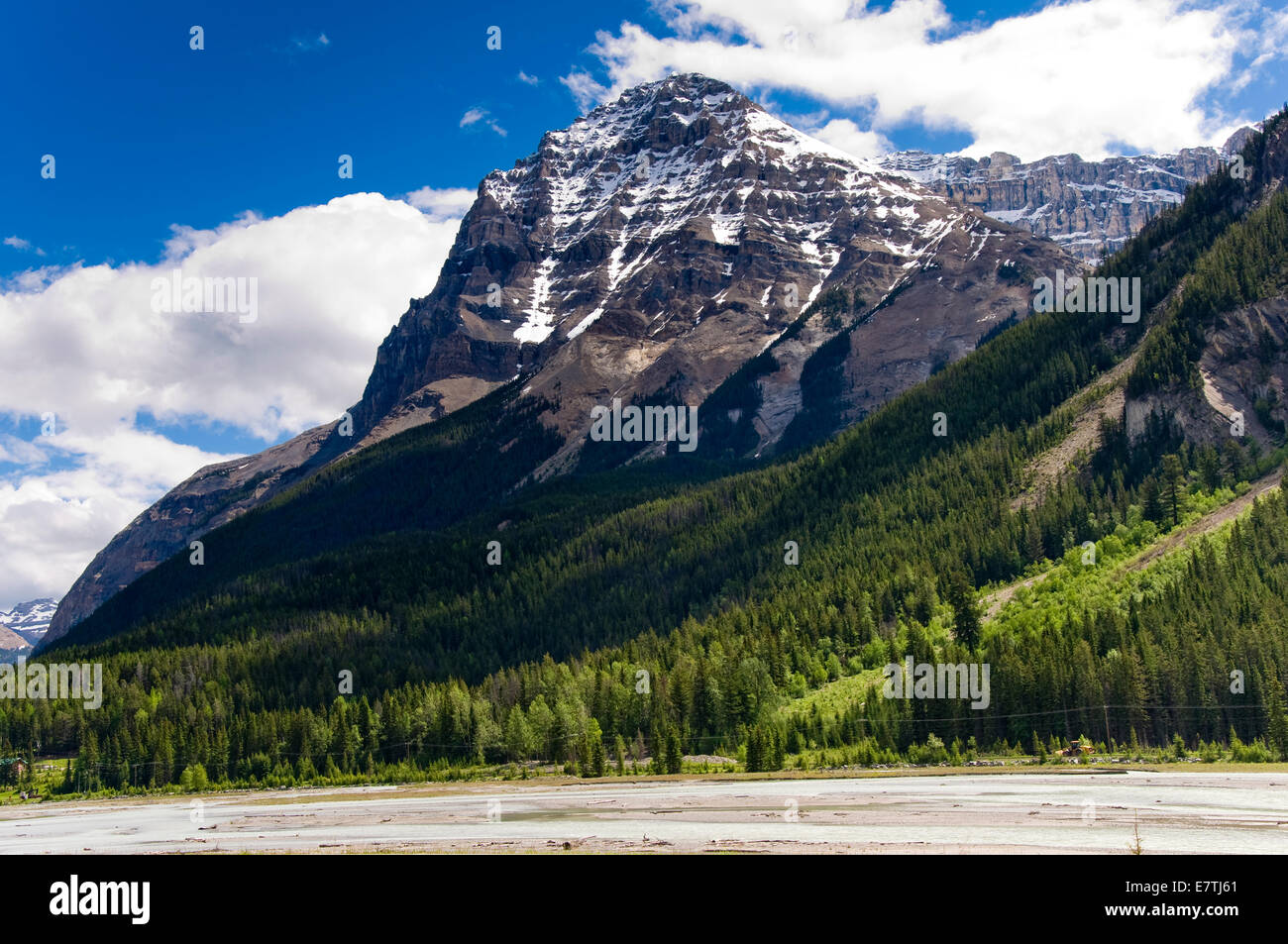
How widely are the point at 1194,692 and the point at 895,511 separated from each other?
3951 inches

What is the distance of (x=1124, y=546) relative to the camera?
141 m

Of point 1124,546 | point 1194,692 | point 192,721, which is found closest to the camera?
point 1194,692

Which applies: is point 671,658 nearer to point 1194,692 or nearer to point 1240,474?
point 1194,692

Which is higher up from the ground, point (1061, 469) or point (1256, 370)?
point (1256, 370)

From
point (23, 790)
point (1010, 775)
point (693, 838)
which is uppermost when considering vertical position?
point (693, 838)

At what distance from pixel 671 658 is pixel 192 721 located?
243 feet

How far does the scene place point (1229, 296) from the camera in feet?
593
